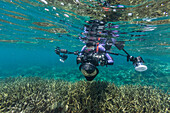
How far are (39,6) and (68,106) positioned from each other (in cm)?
802

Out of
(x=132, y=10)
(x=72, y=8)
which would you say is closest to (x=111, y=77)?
(x=132, y=10)

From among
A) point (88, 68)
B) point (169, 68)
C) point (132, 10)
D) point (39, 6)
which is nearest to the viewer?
point (88, 68)

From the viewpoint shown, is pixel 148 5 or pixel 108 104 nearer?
pixel 108 104

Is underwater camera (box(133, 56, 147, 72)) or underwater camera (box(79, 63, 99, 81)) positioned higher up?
underwater camera (box(133, 56, 147, 72))

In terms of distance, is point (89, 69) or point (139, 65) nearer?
point (89, 69)

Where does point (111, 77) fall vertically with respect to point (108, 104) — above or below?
below

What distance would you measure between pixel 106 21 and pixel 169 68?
627 inches

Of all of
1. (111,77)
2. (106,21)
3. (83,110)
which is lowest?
(111,77)

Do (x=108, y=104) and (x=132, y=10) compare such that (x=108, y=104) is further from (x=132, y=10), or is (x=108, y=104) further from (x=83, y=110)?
(x=132, y=10)

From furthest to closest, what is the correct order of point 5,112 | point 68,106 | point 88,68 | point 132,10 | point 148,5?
point 132,10
point 148,5
point 68,106
point 5,112
point 88,68

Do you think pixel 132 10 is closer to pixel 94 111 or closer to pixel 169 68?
pixel 94 111

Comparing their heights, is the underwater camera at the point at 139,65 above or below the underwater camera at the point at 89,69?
above

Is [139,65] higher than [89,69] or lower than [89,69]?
higher

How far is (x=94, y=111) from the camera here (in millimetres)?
4340
